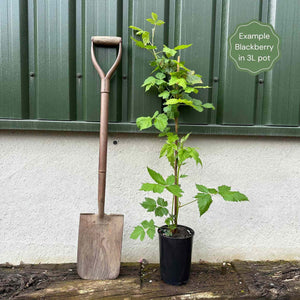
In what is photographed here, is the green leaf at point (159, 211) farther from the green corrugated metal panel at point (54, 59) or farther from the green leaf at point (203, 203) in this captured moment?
the green corrugated metal panel at point (54, 59)

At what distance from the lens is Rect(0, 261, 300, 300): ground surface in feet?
5.51

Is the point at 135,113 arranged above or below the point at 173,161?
above

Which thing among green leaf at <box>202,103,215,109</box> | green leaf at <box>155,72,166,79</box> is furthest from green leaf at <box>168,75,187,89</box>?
green leaf at <box>202,103,215,109</box>

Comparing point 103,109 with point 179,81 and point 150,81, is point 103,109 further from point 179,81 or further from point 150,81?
point 179,81

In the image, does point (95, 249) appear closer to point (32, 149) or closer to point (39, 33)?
point (32, 149)

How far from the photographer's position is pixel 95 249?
187 centimetres

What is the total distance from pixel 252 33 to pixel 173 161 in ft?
3.72

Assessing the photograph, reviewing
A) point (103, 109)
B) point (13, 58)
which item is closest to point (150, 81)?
point (103, 109)

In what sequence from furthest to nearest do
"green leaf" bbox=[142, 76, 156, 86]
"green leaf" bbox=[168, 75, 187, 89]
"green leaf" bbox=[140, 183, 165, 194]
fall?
"green leaf" bbox=[142, 76, 156, 86] < "green leaf" bbox=[168, 75, 187, 89] < "green leaf" bbox=[140, 183, 165, 194]

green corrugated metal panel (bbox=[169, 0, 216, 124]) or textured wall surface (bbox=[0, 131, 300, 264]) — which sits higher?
green corrugated metal panel (bbox=[169, 0, 216, 124])

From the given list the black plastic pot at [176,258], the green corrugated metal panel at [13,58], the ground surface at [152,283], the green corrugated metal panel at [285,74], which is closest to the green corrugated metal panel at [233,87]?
the green corrugated metal panel at [285,74]

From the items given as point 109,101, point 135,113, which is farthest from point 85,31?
point 135,113

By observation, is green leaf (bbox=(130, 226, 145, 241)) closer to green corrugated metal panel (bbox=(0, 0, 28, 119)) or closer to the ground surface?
the ground surface

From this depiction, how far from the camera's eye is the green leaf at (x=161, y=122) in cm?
175
